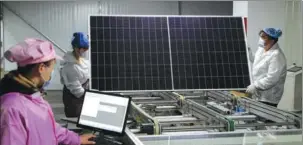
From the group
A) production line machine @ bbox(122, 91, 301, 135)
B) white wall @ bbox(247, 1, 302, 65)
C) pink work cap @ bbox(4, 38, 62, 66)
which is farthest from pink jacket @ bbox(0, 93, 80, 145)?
white wall @ bbox(247, 1, 302, 65)

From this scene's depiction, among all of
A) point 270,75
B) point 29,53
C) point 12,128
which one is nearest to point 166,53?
point 270,75

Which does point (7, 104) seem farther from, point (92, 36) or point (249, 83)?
point (249, 83)

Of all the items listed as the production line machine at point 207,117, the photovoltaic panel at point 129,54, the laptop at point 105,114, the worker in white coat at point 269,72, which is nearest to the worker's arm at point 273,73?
the worker in white coat at point 269,72

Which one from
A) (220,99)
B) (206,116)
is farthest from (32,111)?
(220,99)

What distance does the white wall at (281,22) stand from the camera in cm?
489

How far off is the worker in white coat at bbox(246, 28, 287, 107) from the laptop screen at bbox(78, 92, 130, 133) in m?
1.53

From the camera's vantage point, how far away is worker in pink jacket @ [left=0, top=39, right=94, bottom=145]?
1681mm

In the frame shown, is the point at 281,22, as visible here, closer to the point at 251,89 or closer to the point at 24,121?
the point at 251,89

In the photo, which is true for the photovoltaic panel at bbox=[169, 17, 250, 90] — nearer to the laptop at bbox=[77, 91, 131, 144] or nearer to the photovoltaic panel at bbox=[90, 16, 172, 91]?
the photovoltaic panel at bbox=[90, 16, 172, 91]

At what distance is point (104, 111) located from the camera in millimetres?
2209

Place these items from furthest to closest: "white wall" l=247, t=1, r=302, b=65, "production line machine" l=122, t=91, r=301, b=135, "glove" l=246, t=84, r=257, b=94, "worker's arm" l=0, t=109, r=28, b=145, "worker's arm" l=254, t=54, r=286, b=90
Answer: "white wall" l=247, t=1, r=302, b=65 < "worker's arm" l=254, t=54, r=286, b=90 < "glove" l=246, t=84, r=257, b=94 < "production line machine" l=122, t=91, r=301, b=135 < "worker's arm" l=0, t=109, r=28, b=145

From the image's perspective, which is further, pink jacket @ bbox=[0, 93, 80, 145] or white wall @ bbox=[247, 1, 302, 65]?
white wall @ bbox=[247, 1, 302, 65]

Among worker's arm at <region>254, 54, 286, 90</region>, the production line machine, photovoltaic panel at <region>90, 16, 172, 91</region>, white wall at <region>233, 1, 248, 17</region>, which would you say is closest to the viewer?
the production line machine

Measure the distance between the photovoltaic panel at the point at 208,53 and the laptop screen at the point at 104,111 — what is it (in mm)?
1008
